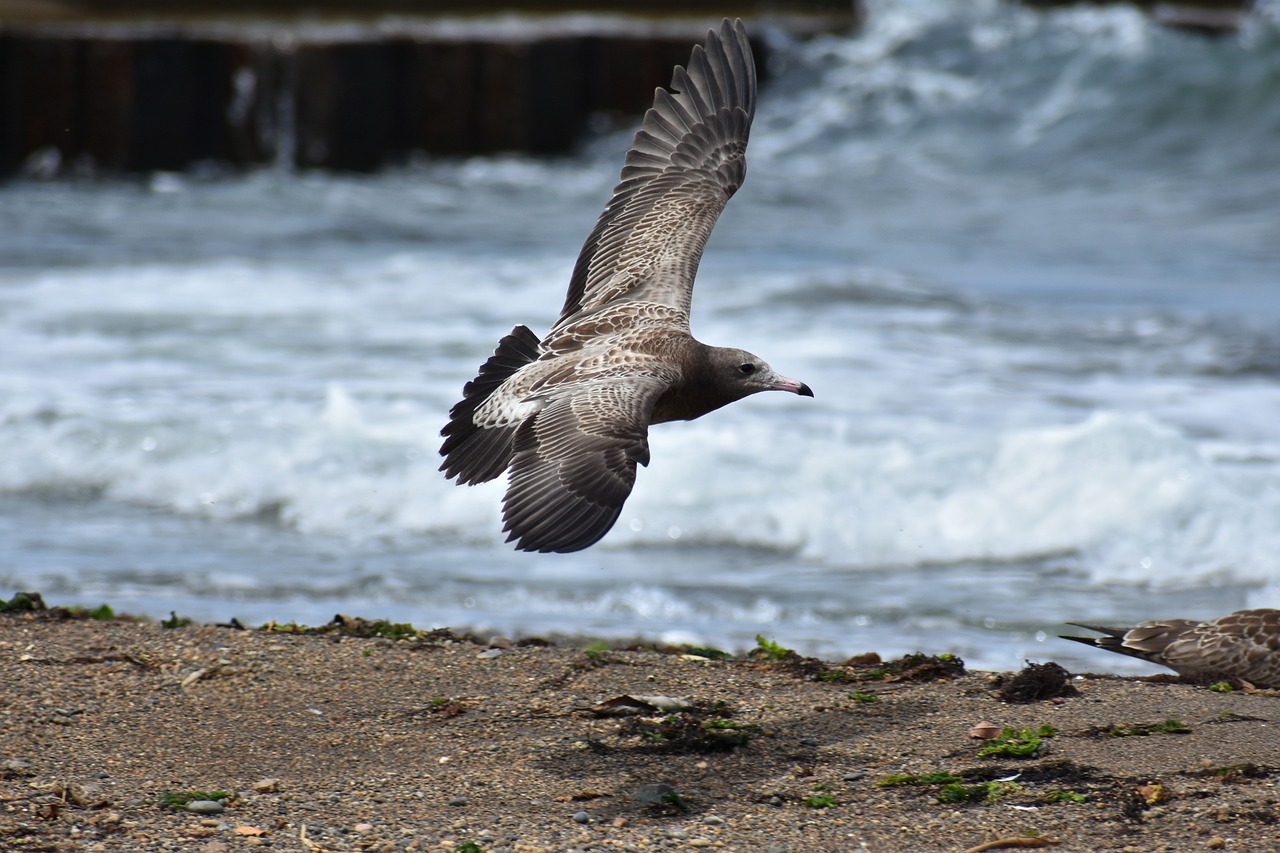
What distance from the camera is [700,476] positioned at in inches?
337

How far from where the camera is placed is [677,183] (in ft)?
22.3

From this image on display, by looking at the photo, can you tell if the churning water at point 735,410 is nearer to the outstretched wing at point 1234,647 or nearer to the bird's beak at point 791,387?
the outstretched wing at point 1234,647

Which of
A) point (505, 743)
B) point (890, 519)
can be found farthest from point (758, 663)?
point (890, 519)

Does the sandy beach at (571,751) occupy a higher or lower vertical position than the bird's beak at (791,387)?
lower

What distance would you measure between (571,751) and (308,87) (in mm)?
17032

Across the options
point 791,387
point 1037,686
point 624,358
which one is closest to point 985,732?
point 1037,686

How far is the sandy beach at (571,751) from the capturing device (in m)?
4.06

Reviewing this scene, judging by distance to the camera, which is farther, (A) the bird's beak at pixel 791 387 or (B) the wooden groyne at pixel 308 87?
(B) the wooden groyne at pixel 308 87

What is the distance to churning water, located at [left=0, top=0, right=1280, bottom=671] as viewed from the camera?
7141 millimetres

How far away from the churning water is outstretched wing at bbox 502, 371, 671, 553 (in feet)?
4.96

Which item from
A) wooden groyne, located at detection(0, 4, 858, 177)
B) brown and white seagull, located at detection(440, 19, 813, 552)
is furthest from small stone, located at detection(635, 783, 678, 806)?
wooden groyne, located at detection(0, 4, 858, 177)

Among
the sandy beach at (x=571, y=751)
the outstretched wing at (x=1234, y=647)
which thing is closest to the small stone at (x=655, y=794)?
the sandy beach at (x=571, y=751)

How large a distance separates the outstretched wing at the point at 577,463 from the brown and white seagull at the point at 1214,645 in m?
1.66

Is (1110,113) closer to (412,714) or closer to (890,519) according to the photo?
(890,519)
